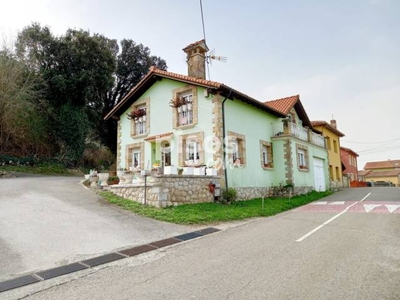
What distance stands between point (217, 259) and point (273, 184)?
12.2 metres

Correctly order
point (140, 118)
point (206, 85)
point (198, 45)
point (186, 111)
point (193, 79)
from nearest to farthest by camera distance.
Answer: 1. point (206, 85)
2. point (193, 79)
3. point (186, 111)
4. point (198, 45)
5. point (140, 118)

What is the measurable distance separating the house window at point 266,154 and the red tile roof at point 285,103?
255cm

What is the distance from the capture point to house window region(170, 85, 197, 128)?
45.3 feet

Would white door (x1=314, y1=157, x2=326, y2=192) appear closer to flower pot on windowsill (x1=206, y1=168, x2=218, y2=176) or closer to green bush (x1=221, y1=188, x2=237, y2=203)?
green bush (x1=221, y1=188, x2=237, y2=203)

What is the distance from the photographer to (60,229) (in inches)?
275

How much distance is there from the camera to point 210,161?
12.6m

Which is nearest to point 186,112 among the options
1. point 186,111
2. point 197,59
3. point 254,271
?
point 186,111

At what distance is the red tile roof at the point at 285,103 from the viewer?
18.1 m

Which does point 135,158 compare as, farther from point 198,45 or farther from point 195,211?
point 195,211

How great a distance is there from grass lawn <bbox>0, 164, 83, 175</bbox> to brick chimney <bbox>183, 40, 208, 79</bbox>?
13662 mm

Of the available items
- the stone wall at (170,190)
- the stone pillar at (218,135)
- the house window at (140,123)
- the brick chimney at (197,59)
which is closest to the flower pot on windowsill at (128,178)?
the stone wall at (170,190)

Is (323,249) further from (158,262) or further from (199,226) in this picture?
(199,226)

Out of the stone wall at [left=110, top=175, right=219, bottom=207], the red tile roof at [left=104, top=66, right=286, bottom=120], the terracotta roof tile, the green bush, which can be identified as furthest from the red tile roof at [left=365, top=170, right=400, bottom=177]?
the stone wall at [left=110, top=175, right=219, bottom=207]

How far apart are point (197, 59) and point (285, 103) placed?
23.6ft
